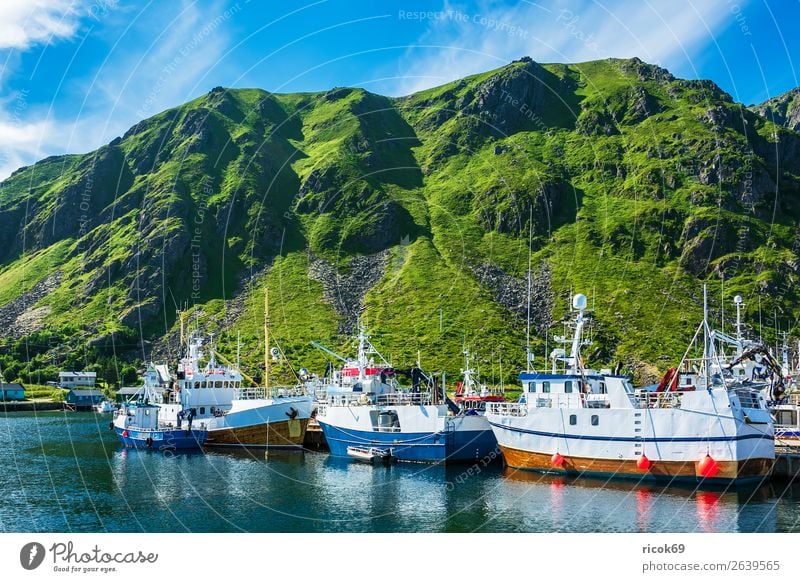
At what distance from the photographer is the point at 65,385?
581ft

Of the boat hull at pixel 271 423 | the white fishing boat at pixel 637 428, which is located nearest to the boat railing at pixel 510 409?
the white fishing boat at pixel 637 428

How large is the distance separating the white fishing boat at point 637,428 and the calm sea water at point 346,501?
1.80 meters

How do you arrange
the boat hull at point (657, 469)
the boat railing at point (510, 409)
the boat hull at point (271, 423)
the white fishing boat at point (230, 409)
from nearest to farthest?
the boat hull at point (657, 469)
the boat railing at point (510, 409)
the boat hull at point (271, 423)
the white fishing boat at point (230, 409)

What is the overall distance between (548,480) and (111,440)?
6065 centimetres

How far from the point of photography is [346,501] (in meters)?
47.8

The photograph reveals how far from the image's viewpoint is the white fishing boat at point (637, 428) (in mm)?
49938

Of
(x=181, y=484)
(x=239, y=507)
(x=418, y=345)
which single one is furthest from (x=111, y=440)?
(x=418, y=345)

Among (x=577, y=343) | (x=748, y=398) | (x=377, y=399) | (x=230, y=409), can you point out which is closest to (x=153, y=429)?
(x=230, y=409)

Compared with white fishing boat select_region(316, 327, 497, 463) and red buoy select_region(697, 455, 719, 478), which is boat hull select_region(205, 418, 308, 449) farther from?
red buoy select_region(697, 455, 719, 478)

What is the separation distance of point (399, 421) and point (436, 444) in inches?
182

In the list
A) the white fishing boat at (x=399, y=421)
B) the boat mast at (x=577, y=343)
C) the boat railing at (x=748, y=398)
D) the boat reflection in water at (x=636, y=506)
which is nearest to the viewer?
the boat reflection in water at (x=636, y=506)

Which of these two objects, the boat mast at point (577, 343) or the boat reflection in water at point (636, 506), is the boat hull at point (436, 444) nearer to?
the boat reflection in water at point (636, 506)

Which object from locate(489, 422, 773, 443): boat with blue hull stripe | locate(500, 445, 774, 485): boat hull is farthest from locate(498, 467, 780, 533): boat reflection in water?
locate(489, 422, 773, 443): boat with blue hull stripe

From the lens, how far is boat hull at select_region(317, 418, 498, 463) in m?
63.9
